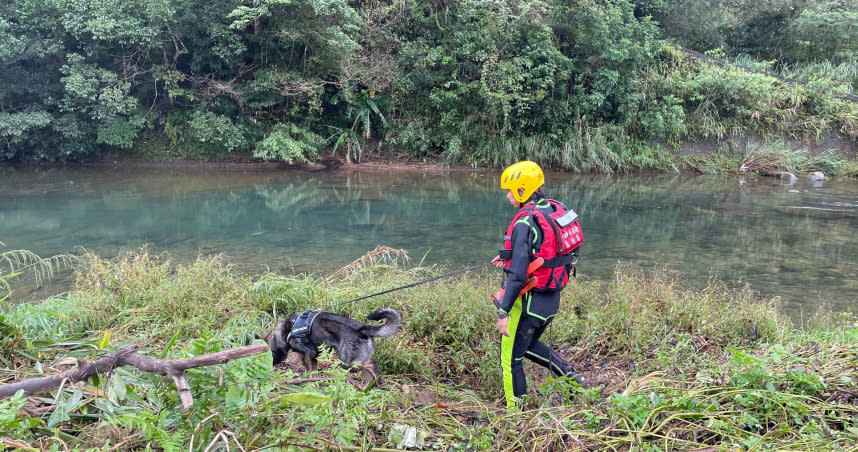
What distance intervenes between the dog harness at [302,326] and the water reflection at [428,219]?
3498mm

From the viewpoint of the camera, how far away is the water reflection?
26.0 ft

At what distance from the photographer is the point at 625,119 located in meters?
16.6

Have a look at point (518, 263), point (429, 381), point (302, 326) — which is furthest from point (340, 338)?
point (518, 263)

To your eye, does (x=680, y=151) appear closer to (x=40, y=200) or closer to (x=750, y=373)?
(x=750, y=373)

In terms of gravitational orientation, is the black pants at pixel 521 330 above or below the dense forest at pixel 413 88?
below

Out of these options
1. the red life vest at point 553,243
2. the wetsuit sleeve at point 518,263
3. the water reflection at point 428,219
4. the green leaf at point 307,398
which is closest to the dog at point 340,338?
the wetsuit sleeve at point 518,263

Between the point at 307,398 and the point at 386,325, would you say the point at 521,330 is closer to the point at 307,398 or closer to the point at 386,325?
the point at 386,325

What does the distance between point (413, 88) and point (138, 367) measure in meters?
15.9

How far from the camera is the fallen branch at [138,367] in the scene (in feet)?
6.59

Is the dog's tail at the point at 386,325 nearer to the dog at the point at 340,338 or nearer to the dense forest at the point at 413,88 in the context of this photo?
the dog at the point at 340,338

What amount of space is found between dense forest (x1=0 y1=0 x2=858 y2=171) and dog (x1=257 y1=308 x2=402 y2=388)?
1227 cm

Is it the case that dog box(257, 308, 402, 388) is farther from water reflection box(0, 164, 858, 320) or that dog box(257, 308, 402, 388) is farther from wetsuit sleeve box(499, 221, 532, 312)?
water reflection box(0, 164, 858, 320)

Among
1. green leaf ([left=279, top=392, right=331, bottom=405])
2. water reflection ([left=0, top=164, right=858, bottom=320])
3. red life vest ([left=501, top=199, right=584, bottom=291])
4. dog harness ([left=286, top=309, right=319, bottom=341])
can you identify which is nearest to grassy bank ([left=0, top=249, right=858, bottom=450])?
green leaf ([left=279, top=392, right=331, bottom=405])

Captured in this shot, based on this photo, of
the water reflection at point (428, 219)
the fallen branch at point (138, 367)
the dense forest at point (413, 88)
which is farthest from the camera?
the dense forest at point (413, 88)
